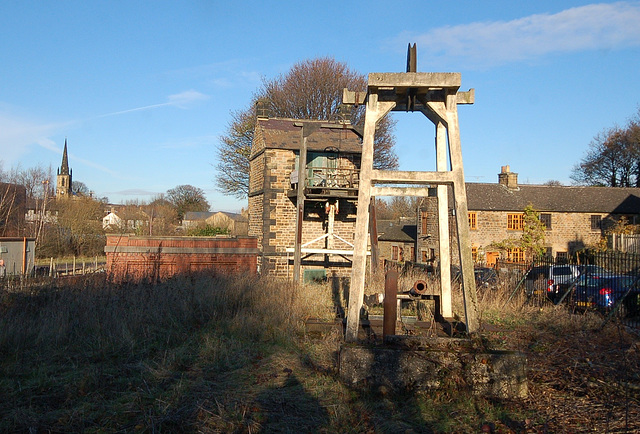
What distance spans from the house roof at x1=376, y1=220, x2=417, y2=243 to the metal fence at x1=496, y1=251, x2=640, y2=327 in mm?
23566

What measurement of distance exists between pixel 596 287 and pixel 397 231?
27.9 m

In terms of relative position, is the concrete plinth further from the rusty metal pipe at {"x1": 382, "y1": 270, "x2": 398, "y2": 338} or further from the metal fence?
the metal fence

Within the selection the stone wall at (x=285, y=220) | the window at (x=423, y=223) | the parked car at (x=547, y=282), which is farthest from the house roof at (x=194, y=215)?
the parked car at (x=547, y=282)

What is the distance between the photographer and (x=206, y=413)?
5027mm

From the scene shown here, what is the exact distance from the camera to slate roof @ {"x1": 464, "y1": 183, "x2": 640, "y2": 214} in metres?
35.1

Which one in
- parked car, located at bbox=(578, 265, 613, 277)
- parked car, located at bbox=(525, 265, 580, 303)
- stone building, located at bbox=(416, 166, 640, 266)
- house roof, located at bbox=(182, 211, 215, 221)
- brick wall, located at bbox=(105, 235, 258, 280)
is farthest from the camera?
house roof, located at bbox=(182, 211, 215, 221)

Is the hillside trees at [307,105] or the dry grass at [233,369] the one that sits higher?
the hillside trees at [307,105]

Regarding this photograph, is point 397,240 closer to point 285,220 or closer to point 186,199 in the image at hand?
point 285,220

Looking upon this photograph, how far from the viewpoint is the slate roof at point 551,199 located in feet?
115

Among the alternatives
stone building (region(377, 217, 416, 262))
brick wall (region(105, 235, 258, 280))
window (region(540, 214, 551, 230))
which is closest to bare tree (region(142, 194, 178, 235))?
stone building (region(377, 217, 416, 262))

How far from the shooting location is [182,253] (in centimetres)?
1952

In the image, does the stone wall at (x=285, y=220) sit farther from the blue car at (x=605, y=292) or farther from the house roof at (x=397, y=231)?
the house roof at (x=397, y=231)

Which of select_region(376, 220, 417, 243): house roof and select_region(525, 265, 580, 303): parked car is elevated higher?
select_region(376, 220, 417, 243): house roof

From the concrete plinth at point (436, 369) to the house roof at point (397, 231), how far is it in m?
32.2
